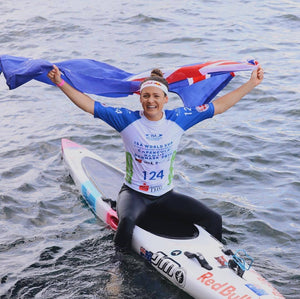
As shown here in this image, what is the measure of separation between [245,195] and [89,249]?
9.42 feet

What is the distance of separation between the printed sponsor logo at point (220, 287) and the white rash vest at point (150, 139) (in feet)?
4.20

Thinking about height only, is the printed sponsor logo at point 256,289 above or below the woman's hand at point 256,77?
below

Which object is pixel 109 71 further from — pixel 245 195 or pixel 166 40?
pixel 166 40

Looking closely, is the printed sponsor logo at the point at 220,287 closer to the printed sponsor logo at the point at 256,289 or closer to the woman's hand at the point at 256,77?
the printed sponsor logo at the point at 256,289

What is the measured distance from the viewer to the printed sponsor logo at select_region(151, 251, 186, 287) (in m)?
6.79

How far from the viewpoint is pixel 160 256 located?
280 inches

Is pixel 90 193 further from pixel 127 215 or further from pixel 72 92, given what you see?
pixel 72 92

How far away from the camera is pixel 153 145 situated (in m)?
7.16

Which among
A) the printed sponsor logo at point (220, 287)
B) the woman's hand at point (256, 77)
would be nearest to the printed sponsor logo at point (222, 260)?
the printed sponsor logo at point (220, 287)

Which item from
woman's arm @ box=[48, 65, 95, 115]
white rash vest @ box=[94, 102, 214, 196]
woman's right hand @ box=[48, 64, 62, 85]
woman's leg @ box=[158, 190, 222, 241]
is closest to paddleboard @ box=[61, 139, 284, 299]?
woman's leg @ box=[158, 190, 222, 241]

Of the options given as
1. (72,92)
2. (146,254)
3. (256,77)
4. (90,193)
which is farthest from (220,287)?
(90,193)

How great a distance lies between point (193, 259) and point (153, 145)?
4.61 ft

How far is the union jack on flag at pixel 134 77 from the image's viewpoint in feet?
24.8

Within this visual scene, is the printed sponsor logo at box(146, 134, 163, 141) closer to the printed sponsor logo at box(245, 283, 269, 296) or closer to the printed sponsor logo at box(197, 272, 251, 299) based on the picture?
the printed sponsor logo at box(197, 272, 251, 299)
